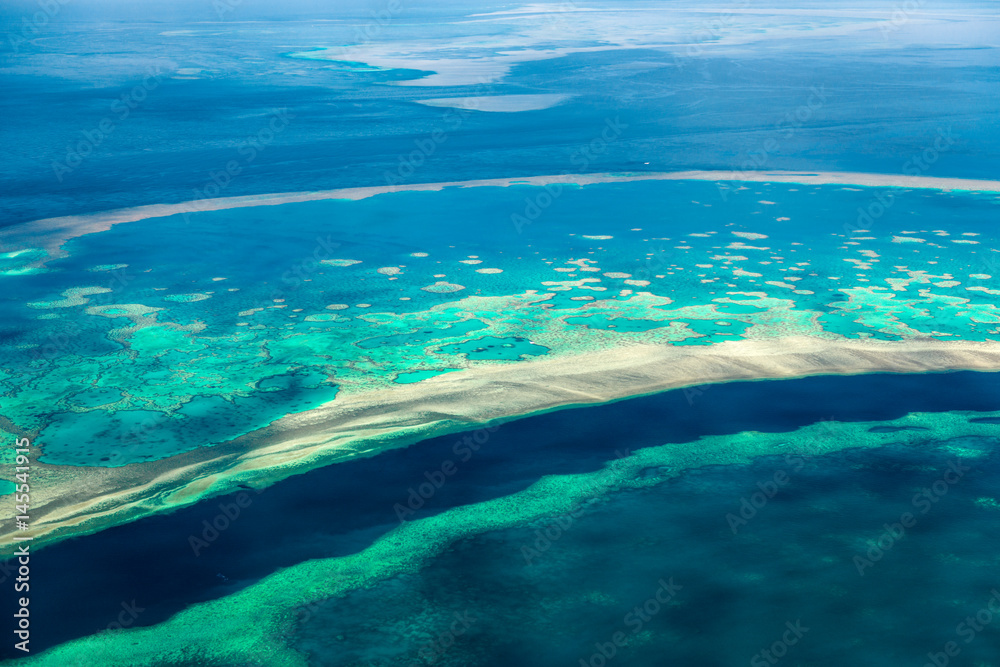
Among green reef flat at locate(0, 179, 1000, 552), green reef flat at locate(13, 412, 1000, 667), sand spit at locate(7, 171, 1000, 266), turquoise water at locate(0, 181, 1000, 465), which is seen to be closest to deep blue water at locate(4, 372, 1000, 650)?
green reef flat at locate(13, 412, 1000, 667)

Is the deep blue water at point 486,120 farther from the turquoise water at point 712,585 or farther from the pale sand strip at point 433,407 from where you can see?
the turquoise water at point 712,585

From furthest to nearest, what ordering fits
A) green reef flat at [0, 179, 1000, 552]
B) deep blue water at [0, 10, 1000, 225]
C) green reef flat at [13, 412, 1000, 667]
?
deep blue water at [0, 10, 1000, 225] → green reef flat at [0, 179, 1000, 552] → green reef flat at [13, 412, 1000, 667]

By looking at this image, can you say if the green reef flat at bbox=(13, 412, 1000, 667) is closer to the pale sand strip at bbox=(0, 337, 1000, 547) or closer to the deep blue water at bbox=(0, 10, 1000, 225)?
the pale sand strip at bbox=(0, 337, 1000, 547)

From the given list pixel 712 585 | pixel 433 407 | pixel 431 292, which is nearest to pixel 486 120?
pixel 431 292

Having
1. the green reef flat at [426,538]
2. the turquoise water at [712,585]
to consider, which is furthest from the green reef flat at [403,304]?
the turquoise water at [712,585]

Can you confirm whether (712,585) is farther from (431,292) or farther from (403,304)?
(431,292)

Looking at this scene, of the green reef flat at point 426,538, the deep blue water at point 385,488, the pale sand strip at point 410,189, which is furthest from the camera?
the pale sand strip at point 410,189
